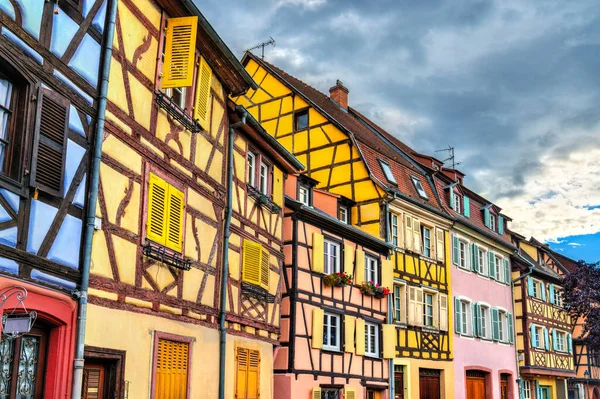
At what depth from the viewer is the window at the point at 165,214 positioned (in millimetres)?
12055

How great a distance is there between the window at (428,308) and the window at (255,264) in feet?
36.9

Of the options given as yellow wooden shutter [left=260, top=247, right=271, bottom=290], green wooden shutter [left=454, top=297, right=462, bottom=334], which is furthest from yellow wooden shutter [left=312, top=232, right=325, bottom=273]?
green wooden shutter [left=454, top=297, right=462, bottom=334]

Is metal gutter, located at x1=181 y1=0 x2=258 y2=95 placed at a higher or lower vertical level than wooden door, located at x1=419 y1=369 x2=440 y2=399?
higher

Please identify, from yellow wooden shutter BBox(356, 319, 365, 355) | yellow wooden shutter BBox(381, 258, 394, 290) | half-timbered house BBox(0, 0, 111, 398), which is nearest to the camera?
half-timbered house BBox(0, 0, 111, 398)

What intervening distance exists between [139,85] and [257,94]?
58.7 ft

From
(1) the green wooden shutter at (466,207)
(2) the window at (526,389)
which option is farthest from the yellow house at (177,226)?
→ (2) the window at (526,389)

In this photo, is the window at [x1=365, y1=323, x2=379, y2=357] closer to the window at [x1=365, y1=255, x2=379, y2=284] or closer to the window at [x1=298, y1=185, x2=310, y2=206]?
the window at [x1=365, y1=255, x2=379, y2=284]

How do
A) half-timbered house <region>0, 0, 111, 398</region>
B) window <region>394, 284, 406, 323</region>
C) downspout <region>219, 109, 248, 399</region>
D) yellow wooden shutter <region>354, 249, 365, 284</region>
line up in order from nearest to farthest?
Result: half-timbered house <region>0, 0, 111, 398</region>
downspout <region>219, 109, 248, 399</region>
yellow wooden shutter <region>354, 249, 365, 284</region>
window <region>394, 284, 406, 323</region>

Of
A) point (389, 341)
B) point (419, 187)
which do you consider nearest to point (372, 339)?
point (389, 341)

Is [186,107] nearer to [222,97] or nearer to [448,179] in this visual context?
[222,97]

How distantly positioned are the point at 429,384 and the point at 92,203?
1935 cm

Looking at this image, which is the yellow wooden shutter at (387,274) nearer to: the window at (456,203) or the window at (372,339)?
the window at (372,339)

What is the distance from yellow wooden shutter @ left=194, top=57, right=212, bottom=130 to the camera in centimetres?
1383

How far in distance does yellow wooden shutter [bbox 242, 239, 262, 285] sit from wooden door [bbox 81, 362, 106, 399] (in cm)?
547
